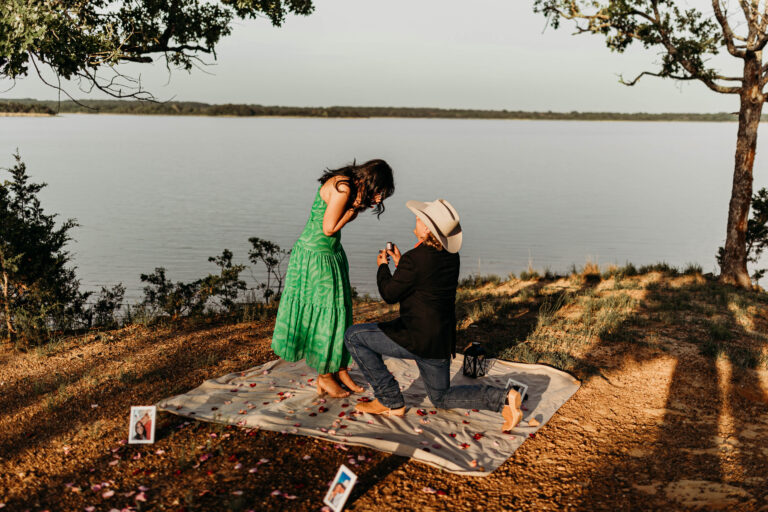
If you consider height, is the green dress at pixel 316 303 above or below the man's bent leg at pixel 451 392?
above

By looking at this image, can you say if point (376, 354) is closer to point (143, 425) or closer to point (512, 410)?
point (512, 410)

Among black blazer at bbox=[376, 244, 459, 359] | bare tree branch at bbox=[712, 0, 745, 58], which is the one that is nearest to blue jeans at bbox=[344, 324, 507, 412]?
black blazer at bbox=[376, 244, 459, 359]

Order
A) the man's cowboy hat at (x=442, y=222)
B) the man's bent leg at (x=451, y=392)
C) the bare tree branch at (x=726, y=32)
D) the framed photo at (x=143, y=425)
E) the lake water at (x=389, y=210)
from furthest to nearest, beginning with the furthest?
the lake water at (x=389, y=210)
the bare tree branch at (x=726, y=32)
the man's bent leg at (x=451, y=392)
the framed photo at (x=143, y=425)
the man's cowboy hat at (x=442, y=222)

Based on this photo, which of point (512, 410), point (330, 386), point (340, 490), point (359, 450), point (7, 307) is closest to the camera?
point (340, 490)

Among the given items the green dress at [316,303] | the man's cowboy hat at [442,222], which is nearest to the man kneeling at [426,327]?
the man's cowboy hat at [442,222]

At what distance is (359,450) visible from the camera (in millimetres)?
4820

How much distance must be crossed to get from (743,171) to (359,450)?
1061 centimetres

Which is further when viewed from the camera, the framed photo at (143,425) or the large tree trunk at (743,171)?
the large tree trunk at (743,171)

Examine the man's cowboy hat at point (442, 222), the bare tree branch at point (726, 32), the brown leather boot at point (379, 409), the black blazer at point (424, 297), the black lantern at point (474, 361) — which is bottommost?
the brown leather boot at point (379, 409)

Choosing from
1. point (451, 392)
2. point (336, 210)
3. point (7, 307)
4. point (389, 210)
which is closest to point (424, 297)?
point (451, 392)

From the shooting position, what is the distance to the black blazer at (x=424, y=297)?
15.7ft

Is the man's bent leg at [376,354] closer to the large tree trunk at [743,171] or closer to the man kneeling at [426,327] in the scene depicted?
the man kneeling at [426,327]

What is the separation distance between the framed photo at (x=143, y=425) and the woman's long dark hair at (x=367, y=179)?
7.58 feet

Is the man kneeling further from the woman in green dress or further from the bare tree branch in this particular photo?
the bare tree branch
